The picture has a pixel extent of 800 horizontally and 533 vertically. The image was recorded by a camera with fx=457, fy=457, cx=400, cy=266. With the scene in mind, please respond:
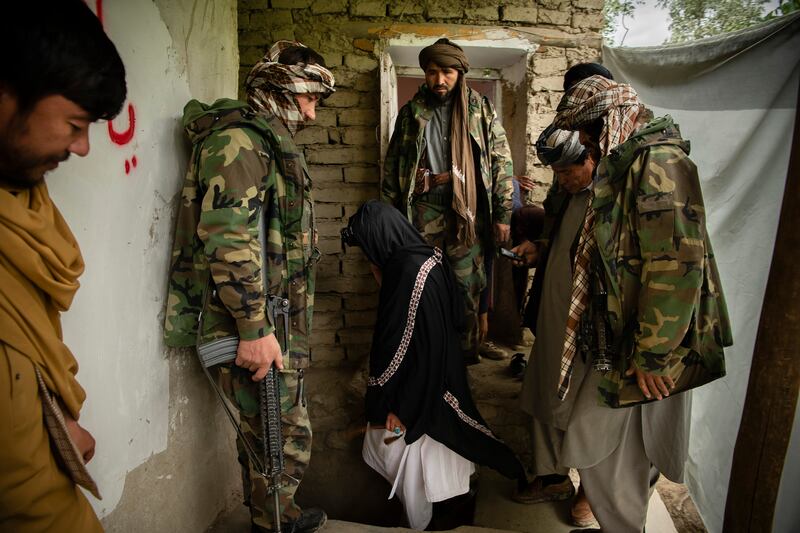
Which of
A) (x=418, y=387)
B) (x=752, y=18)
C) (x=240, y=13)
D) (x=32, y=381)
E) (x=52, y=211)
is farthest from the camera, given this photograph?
(x=240, y=13)

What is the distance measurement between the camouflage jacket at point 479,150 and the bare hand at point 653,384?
148 cm

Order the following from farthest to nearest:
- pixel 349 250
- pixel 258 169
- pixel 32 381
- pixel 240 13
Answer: pixel 349 250 < pixel 240 13 < pixel 258 169 < pixel 32 381

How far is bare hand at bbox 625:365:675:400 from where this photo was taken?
1.60 m

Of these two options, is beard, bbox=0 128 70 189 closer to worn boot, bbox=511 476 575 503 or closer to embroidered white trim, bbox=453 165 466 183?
embroidered white trim, bbox=453 165 466 183

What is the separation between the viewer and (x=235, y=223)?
4.97ft

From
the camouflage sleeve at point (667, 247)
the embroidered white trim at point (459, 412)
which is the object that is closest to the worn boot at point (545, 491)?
the embroidered white trim at point (459, 412)

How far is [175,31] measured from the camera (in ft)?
5.82

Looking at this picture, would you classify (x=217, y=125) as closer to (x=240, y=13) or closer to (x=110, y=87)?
(x=110, y=87)

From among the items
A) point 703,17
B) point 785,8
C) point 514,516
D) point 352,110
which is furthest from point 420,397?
point 703,17

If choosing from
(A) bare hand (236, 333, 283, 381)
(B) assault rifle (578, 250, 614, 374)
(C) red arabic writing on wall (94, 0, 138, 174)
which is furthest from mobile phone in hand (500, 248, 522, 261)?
(C) red arabic writing on wall (94, 0, 138, 174)

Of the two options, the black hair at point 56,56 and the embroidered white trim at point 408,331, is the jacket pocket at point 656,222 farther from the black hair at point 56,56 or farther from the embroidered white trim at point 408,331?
the black hair at point 56,56

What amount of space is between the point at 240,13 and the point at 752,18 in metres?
2.99

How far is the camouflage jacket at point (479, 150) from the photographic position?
290cm

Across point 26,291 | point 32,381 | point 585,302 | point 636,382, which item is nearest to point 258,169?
point 26,291
